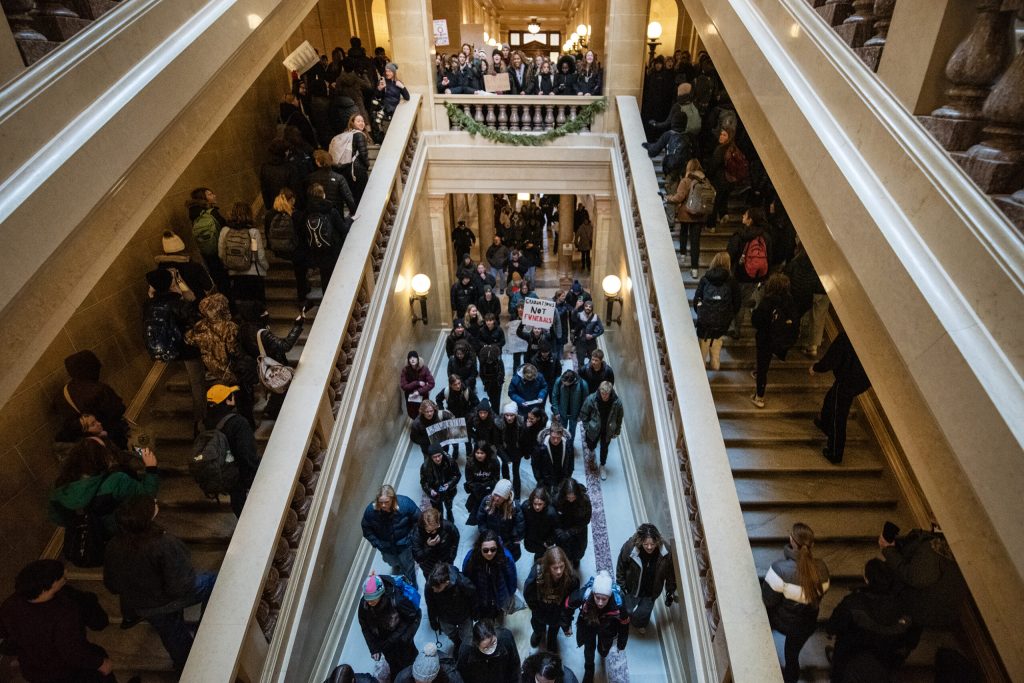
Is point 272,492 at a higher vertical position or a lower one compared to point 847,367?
lower

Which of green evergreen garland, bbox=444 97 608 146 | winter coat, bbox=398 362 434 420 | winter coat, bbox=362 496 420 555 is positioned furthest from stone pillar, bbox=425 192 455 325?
winter coat, bbox=362 496 420 555

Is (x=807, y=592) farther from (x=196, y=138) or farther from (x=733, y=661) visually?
(x=196, y=138)

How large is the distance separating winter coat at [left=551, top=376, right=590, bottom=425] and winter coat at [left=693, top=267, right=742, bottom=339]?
1.78 m

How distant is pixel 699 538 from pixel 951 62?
12.4 ft

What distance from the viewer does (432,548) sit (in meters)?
5.18

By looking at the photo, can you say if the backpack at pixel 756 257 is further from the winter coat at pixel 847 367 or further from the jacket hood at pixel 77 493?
the jacket hood at pixel 77 493

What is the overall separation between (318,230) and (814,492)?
237 inches

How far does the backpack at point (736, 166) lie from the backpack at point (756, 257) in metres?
1.70

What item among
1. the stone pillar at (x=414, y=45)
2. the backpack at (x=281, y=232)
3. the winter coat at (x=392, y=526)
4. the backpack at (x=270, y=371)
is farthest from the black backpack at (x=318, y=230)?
the stone pillar at (x=414, y=45)

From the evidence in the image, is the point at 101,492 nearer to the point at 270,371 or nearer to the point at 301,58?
the point at 270,371

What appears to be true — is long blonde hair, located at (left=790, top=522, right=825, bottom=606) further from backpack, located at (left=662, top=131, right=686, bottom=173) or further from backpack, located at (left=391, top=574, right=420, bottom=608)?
backpack, located at (left=662, top=131, right=686, bottom=173)

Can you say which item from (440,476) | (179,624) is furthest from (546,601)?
(179,624)

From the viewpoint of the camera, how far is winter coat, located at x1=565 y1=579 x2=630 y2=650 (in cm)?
464

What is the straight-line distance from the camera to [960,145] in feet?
8.71
